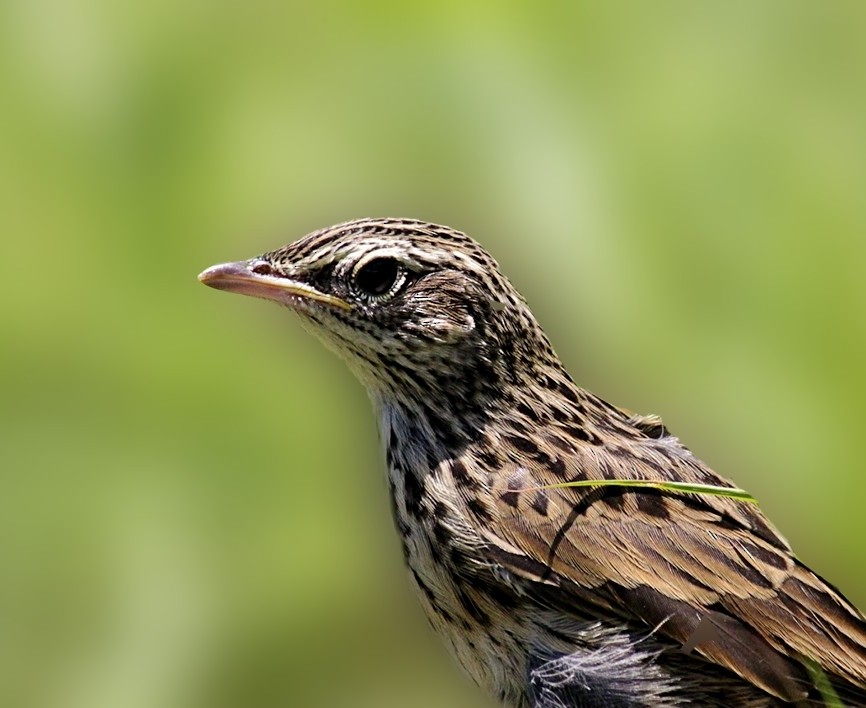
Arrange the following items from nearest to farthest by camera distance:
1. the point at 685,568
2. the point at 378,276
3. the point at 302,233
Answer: the point at 685,568 < the point at 378,276 < the point at 302,233

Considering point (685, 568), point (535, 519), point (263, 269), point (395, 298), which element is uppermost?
point (263, 269)

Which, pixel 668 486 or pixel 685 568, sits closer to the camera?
pixel 668 486

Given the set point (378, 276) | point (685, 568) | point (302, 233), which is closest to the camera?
point (685, 568)

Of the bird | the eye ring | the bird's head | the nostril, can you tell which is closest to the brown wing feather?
the bird

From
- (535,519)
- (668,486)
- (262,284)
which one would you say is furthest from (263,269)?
(668,486)

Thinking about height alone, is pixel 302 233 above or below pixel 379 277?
above

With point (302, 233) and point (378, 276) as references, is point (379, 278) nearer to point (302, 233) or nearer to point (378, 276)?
point (378, 276)

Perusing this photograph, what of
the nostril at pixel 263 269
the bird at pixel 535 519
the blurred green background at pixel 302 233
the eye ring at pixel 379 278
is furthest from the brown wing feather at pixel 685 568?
the blurred green background at pixel 302 233
